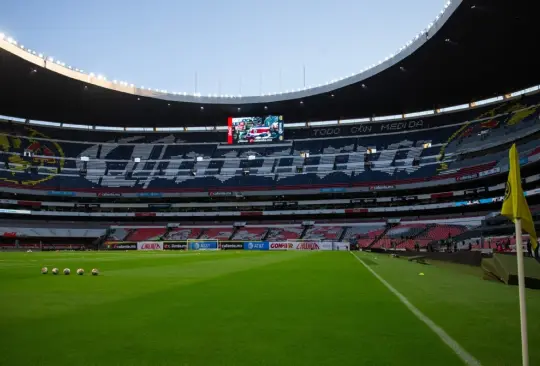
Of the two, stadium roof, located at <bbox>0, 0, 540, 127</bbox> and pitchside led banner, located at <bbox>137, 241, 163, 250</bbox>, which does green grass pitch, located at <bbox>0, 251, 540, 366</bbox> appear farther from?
pitchside led banner, located at <bbox>137, 241, 163, 250</bbox>

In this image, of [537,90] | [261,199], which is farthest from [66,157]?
[537,90]

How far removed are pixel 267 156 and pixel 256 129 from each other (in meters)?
10.1

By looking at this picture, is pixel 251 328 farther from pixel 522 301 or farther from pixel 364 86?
pixel 364 86

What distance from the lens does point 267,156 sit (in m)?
74.1

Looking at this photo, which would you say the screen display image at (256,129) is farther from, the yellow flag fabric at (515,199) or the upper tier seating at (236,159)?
the yellow flag fabric at (515,199)

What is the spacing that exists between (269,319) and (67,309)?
2840mm

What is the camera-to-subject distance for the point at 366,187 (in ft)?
213

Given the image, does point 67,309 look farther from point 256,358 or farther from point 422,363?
point 422,363

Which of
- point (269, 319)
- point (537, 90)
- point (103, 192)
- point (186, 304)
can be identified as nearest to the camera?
point (269, 319)

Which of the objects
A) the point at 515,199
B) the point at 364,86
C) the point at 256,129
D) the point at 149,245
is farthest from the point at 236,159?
the point at 515,199

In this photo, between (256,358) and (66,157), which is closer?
(256,358)

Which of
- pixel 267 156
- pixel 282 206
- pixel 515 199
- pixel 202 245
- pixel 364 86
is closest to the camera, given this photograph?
pixel 515 199

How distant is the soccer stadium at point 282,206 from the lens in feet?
13.6

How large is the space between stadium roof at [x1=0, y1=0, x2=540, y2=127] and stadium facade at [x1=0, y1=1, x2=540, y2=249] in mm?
294
